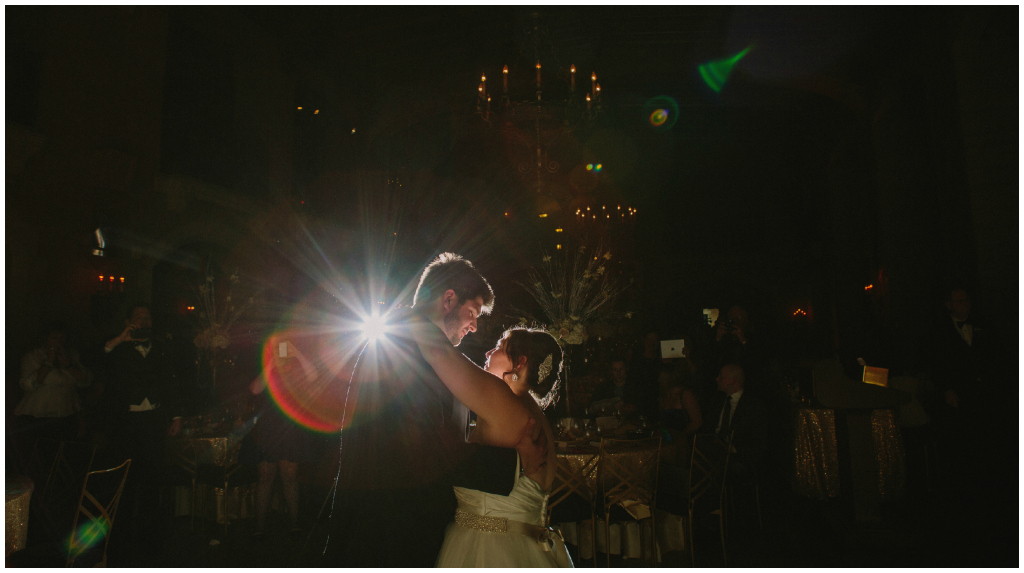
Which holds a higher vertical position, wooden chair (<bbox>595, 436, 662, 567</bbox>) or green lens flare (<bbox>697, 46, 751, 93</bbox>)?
green lens flare (<bbox>697, 46, 751, 93</bbox>)

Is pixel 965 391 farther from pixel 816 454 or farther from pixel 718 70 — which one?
pixel 718 70

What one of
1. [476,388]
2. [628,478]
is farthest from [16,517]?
[628,478]

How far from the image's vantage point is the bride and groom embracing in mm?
1597

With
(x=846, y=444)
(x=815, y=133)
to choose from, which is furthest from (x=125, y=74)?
(x=815, y=133)

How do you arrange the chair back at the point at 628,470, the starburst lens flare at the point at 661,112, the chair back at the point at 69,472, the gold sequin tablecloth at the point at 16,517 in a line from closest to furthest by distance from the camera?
the gold sequin tablecloth at the point at 16,517 → the chair back at the point at 69,472 → the chair back at the point at 628,470 → the starburst lens flare at the point at 661,112

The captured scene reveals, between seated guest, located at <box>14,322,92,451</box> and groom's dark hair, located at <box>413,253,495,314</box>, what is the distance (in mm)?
4939

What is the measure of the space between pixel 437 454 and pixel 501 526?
46 centimetres

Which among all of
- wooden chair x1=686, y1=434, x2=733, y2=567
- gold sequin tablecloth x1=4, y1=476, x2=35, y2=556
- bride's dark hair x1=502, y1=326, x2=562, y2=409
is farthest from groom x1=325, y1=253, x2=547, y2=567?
wooden chair x1=686, y1=434, x2=733, y2=567

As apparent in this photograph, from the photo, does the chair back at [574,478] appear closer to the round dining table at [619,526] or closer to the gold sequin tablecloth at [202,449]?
the round dining table at [619,526]

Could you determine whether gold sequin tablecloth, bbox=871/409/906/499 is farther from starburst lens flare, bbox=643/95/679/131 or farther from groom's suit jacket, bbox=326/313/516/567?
starburst lens flare, bbox=643/95/679/131

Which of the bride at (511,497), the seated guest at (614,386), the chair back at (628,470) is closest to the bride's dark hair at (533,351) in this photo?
the bride at (511,497)

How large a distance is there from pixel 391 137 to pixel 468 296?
7.81 meters

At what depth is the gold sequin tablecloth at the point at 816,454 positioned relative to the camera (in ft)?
15.3

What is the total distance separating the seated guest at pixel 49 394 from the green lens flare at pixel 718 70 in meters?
7.73
